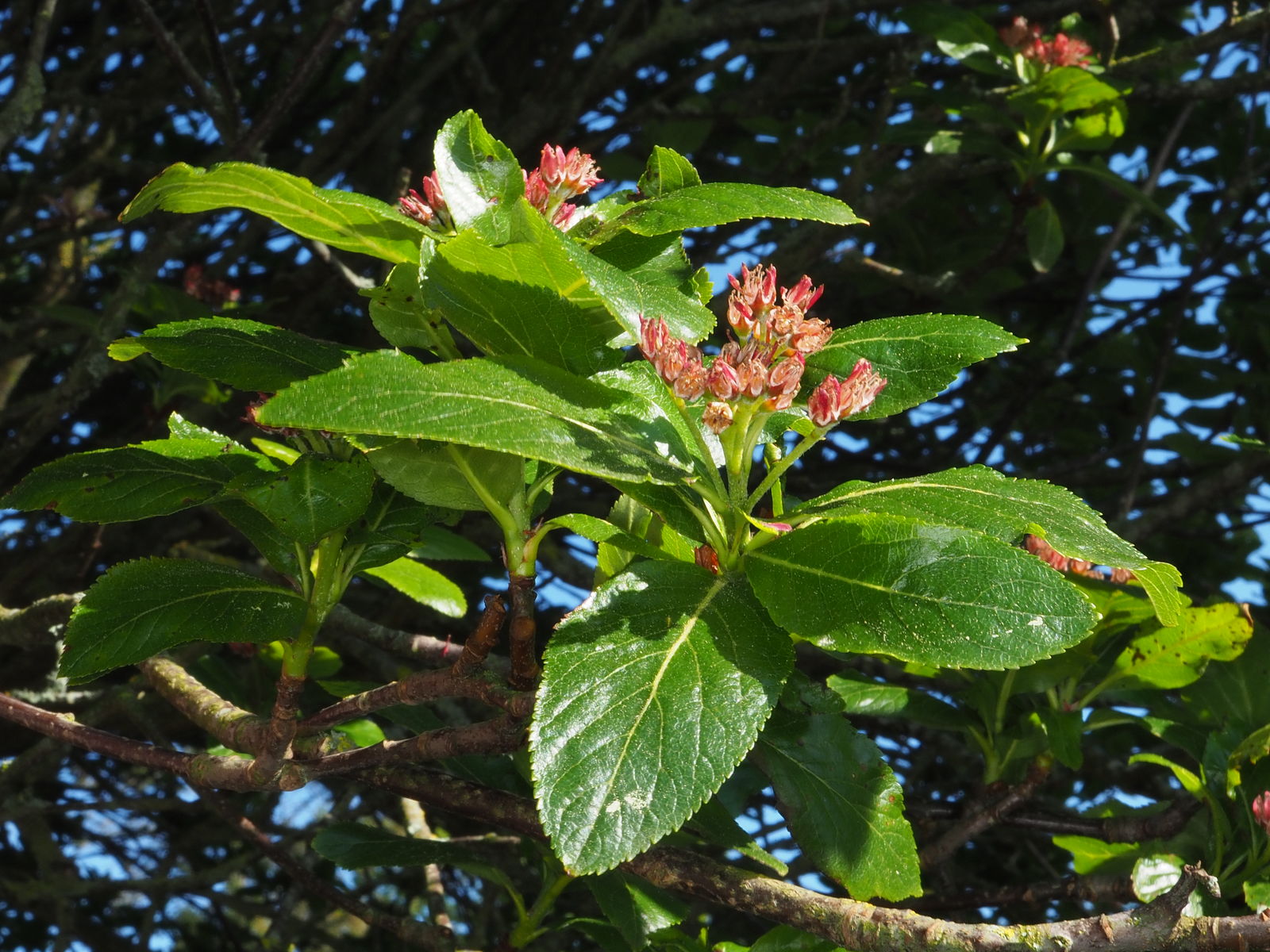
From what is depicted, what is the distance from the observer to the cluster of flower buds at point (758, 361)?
1174 mm

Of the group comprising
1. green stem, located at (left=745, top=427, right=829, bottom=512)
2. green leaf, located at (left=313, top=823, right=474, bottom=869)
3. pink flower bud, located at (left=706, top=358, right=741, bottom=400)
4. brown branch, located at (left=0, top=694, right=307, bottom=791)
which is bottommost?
green leaf, located at (left=313, top=823, right=474, bottom=869)

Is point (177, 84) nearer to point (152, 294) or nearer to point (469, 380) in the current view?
point (152, 294)

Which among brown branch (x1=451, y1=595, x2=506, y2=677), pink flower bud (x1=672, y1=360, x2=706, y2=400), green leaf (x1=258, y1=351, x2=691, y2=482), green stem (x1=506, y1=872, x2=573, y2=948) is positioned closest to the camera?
green leaf (x1=258, y1=351, x2=691, y2=482)

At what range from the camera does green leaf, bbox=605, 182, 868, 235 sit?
3.94 ft

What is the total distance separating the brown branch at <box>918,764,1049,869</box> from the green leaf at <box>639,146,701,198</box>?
121cm

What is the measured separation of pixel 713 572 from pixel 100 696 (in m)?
1.87

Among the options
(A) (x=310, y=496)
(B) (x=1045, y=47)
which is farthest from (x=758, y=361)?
(B) (x=1045, y=47)

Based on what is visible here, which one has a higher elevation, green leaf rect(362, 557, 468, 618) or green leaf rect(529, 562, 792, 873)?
green leaf rect(362, 557, 468, 618)

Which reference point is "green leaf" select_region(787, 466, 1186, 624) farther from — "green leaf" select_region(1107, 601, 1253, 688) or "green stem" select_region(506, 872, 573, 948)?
"green stem" select_region(506, 872, 573, 948)

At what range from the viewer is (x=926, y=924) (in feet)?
3.82

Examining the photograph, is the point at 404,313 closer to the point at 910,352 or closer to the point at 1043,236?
the point at 910,352

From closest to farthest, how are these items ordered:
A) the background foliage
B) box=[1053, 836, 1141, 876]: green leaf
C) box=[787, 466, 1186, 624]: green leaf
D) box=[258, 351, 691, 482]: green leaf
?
box=[258, 351, 691, 482]: green leaf, box=[787, 466, 1186, 624]: green leaf, box=[1053, 836, 1141, 876]: green leaf, the background foliage

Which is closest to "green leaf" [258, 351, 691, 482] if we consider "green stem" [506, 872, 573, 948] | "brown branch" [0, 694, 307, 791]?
"brown branch" [0, 694, 307, 791]

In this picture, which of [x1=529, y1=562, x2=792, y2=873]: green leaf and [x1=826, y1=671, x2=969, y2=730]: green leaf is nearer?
[x1=529, y1=562, x2=792, y2=873]: green leaf
